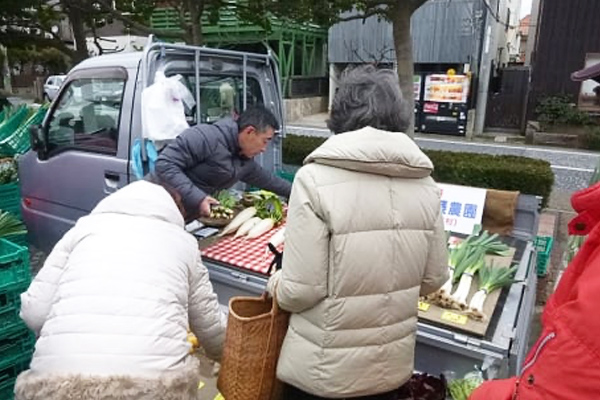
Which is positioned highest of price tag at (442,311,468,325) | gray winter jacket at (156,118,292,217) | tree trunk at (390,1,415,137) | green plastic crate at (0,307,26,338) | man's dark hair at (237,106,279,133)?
tree trunk at (390,1,415,137)

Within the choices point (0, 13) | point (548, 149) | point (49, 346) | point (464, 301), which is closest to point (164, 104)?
point (49, 346)

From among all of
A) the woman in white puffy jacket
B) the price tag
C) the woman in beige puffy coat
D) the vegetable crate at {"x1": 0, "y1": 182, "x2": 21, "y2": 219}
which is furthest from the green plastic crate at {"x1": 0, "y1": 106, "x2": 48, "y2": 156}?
the price tag

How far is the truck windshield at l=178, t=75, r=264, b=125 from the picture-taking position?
388 centimetres

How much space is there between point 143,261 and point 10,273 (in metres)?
1.00

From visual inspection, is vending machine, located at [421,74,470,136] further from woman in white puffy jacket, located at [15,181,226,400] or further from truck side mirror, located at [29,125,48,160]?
woman in white puffy jacket, located at [15,181,226,400]

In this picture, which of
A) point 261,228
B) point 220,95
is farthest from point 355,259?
point 220,95

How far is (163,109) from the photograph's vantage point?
324 cm

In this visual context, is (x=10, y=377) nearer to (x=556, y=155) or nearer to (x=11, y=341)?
(x=11, y=341)

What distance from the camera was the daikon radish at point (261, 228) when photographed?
3.43m

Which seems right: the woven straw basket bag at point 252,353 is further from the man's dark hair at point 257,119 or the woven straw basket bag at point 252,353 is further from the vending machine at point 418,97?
the vending machine at point 418,97

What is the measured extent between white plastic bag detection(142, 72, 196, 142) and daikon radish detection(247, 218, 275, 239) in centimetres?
91

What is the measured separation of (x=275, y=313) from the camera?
6.35ft

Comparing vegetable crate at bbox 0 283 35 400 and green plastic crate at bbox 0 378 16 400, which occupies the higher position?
vegetable crate at bbox 0 283 35 400

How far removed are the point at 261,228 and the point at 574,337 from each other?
2708 mm
